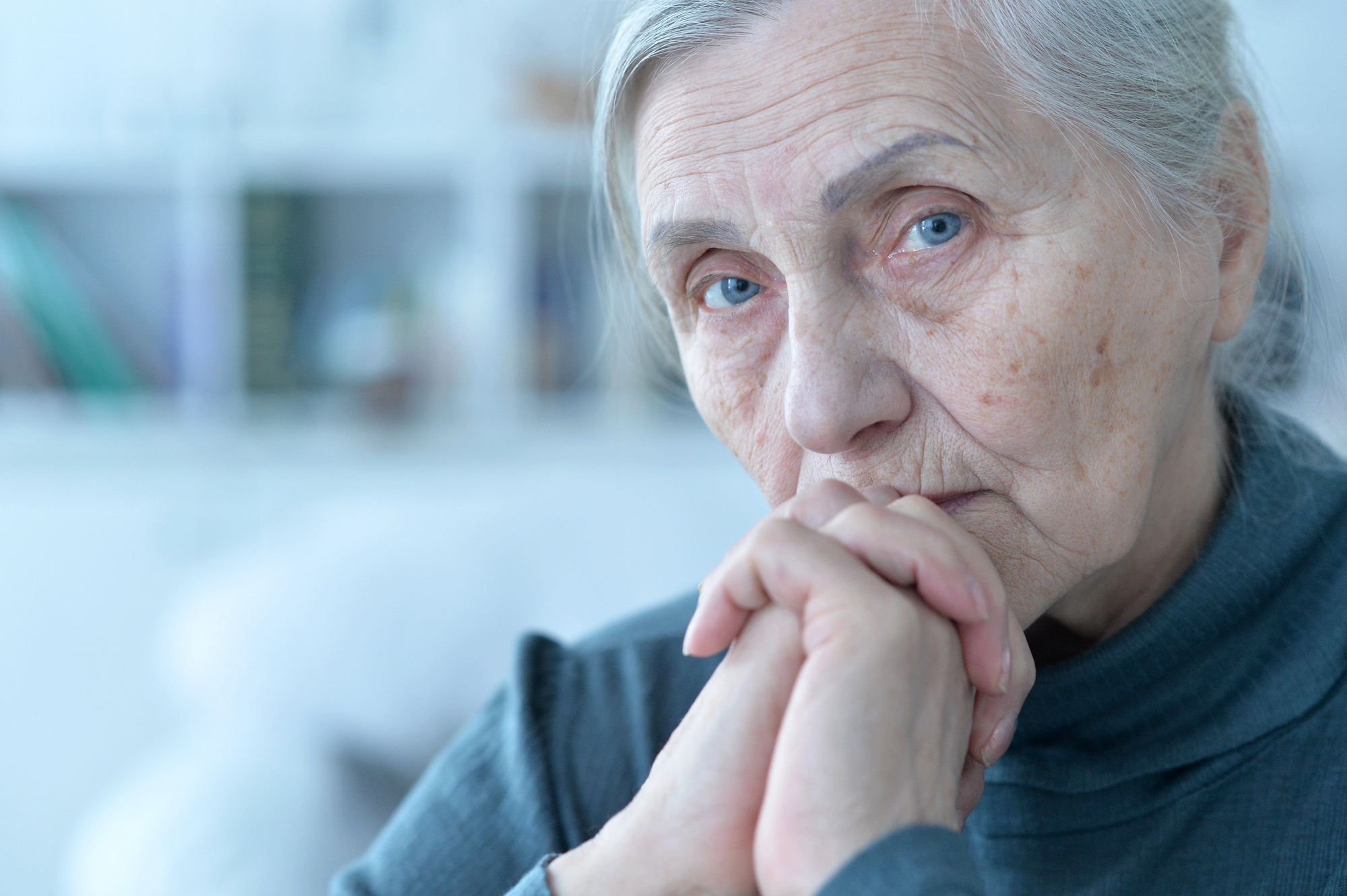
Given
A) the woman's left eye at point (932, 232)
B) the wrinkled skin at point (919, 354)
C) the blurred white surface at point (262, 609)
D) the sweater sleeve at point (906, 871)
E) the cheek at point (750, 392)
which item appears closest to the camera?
the sweater sleeve at point (906, 871)

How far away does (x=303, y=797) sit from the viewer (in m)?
1.38

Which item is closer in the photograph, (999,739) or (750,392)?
(999,739)

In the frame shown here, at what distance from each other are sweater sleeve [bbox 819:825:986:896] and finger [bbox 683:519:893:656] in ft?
0.46

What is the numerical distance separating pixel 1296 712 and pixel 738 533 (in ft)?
3.06

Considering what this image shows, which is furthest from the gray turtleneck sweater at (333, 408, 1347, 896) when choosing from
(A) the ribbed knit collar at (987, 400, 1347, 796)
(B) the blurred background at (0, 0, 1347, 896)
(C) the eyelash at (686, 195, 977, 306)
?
(B) the blurred background at (0, 0, 1347, 896)

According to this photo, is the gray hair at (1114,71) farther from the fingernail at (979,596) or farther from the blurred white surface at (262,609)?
the blurred white surface at (262,609)

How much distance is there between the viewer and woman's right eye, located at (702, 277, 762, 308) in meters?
0.91

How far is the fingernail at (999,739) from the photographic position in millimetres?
744

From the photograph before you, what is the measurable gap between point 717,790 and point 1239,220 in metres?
0.61

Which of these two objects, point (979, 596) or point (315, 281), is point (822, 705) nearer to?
point (979, 596)

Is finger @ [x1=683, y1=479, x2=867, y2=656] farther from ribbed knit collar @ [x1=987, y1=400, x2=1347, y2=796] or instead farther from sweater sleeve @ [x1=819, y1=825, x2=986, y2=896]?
ribbed knit collar @ [x1=987, y1=400, x2=1347, y2=796]

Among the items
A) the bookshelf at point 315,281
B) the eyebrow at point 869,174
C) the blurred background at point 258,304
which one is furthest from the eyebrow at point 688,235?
the bookshelf at point 315,281

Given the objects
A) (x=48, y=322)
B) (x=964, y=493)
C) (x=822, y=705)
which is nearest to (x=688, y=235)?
(x=964, y=493)

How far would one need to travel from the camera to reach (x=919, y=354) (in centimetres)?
80
